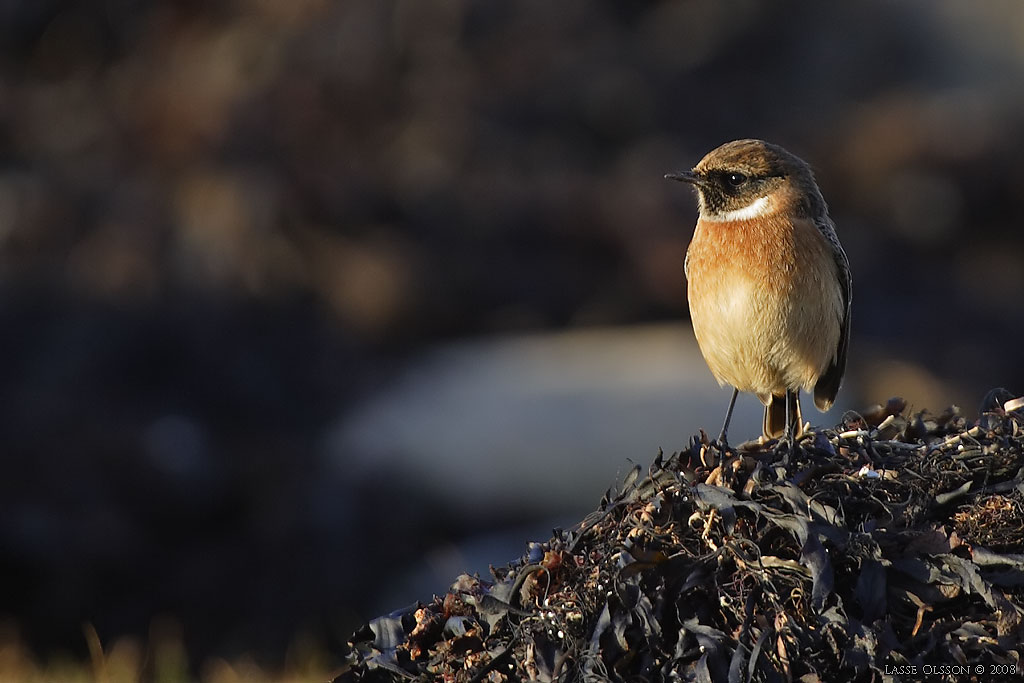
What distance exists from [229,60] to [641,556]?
→ 13121 millimetres

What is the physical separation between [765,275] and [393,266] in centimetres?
813

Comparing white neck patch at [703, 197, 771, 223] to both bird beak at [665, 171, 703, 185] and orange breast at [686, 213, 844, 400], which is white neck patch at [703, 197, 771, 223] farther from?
bird beak at [665, 171, 703, 185]

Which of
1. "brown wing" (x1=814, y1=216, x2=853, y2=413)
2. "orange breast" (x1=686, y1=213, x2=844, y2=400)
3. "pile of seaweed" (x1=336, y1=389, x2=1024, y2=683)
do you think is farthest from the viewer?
"brown wing" (x1=814, y1=216, x2=853, y2=413)

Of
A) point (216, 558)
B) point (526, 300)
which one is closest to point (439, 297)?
point (526, 300)

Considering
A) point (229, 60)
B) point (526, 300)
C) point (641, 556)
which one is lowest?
point (641, 556)

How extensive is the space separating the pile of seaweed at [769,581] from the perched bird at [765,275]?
4.81 feet

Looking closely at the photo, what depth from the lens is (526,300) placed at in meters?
13.0

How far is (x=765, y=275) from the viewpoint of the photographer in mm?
5430

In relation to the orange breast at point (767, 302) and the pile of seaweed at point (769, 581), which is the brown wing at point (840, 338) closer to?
the orange breast at point (767, 302)

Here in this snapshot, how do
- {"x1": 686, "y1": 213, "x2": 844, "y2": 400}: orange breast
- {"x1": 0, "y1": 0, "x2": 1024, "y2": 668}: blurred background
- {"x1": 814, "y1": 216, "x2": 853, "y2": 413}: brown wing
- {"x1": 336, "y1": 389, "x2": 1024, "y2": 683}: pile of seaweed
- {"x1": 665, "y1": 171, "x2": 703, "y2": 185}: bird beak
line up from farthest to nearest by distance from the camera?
{"x1": 0, "y1": 0, "x2": 1024, "y2": 668}: blurred background, {"x1": 814, "y1": 216, "x2": 853, "y2": 413}: brown wing, {"x1": 665, "y1": 171, "x2": 703, "y2": 185}: bird beak, {"x1": 686, "y1": 213, "x2": 844, "y2": 400}: orange breast, {"x1": 336, "y1": 389, "x2": 1024, "y2": 683}: pile of seaweed

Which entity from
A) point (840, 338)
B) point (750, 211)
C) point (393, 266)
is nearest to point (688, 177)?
point (750, 211)

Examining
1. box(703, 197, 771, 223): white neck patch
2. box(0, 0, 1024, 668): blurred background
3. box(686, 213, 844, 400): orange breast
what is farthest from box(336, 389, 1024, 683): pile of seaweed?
box(0, 0, 1024, 668): blurred background

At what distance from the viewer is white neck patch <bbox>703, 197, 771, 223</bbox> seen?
5.65 meters

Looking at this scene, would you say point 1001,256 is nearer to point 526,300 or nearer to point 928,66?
point 928,66
